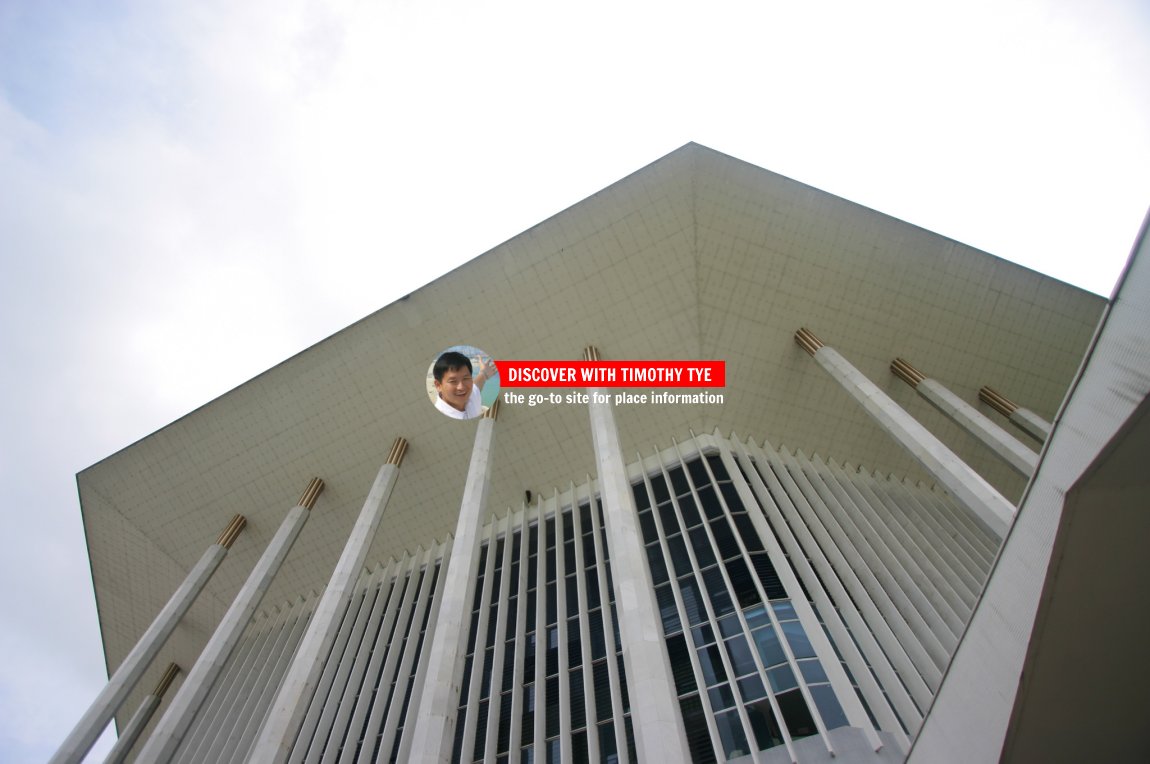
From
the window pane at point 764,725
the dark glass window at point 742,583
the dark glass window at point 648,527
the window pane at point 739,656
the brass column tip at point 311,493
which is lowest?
the window pane at point 764,725

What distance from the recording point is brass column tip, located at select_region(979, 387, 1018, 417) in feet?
64.3

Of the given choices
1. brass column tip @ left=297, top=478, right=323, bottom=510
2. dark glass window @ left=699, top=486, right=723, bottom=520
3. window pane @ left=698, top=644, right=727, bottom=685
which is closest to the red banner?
dark glass window @ left=699, top=486, right=723, bottom=520

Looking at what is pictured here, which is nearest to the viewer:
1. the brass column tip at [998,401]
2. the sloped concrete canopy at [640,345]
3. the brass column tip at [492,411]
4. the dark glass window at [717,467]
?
the dark glass window at [717,467]

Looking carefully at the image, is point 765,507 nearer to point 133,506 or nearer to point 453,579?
point 453,579

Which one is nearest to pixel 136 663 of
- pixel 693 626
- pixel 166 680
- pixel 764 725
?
pixel 166 680

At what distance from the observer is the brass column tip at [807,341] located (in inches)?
752

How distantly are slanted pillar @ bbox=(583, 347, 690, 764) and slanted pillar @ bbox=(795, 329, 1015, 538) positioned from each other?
22.0ft

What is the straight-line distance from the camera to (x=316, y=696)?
1716cm

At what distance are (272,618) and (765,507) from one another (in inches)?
733

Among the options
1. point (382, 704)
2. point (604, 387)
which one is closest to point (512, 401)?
point (604, 387)

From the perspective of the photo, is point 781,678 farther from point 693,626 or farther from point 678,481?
point 678,481

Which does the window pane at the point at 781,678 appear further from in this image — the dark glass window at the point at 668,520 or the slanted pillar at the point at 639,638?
the dark glass window at the point at 668,520

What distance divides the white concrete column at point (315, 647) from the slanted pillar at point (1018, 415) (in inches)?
746

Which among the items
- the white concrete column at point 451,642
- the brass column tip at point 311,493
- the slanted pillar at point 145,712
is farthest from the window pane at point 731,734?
the slanted pillar at point 145,712
